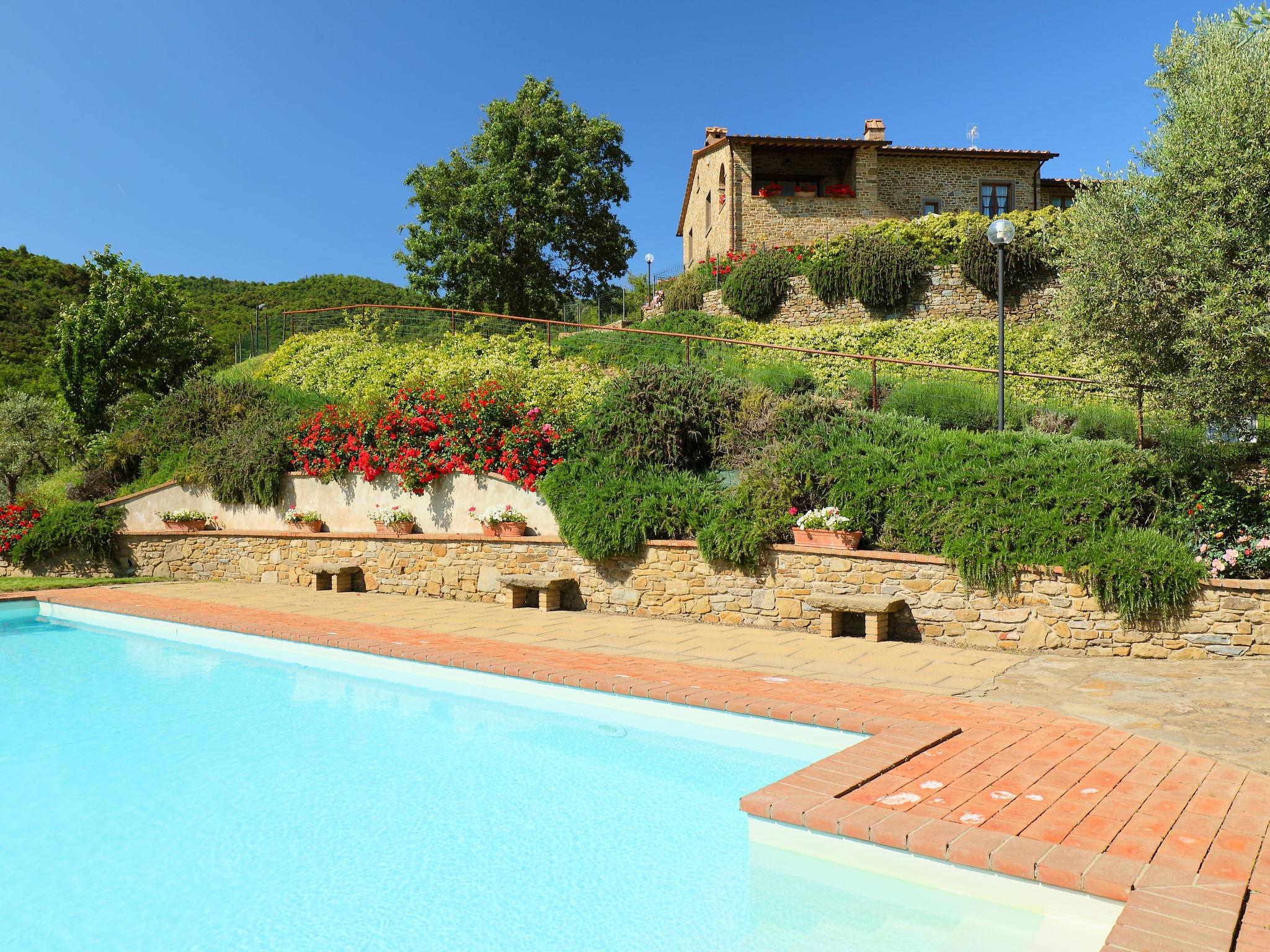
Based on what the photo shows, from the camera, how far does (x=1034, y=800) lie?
367 cm

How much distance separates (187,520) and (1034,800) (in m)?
14.5

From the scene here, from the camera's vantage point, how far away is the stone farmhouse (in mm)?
26062

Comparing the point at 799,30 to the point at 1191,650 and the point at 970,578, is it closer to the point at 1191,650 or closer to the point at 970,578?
the point at 970,578

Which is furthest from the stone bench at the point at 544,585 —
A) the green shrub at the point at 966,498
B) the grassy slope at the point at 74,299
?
the grassy slope at the point at 74,299

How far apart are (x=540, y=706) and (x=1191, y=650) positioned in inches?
215

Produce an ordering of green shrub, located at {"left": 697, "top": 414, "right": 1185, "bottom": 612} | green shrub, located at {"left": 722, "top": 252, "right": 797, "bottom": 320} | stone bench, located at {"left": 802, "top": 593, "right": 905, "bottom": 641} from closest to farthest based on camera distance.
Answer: green shrub, located at {"left": 697, "top": 414, "right": 1185, "bottom": 612} → stone bench, located at {"left": 802, "top": 593, "right": 905, "bottom": 641} → green shrub, located at {"left": 722, "top": 252, "right": 797, "bottom": 320}

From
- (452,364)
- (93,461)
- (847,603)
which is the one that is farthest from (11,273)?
(847,603)

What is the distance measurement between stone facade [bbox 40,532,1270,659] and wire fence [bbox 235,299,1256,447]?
2.13 metres

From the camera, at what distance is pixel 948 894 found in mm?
3143

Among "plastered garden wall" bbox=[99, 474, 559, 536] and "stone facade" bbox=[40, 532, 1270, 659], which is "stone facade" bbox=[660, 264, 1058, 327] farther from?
"stone facade" bbox=[40, 532, 1270, 659]

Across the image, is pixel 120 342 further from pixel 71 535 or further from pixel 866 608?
pixel 866 608

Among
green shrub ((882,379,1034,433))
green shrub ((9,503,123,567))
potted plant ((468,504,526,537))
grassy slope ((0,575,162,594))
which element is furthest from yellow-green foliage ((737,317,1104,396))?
green shrub ((9,503,123,567))

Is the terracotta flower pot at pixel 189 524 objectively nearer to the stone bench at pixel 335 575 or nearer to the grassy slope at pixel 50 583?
the grassy slope at pixel 50 583

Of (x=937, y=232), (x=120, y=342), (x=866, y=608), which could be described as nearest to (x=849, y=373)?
(x=866, y=608)
